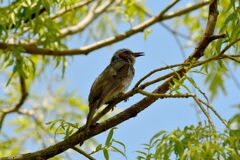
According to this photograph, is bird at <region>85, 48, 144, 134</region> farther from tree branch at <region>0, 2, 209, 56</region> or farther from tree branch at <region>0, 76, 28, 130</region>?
tree branch at <region>0, 76, 28, 130</region>

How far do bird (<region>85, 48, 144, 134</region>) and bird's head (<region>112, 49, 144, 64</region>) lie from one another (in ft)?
0.42

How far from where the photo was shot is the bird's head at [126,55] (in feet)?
20.7

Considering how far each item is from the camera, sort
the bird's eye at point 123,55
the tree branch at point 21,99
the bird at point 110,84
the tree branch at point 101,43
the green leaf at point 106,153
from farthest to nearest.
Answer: the tree branch at point 21,99
the tree branch at point 101,43
the bird's eye at point 123,55
the bird at point 110,84
the green leaf at point 106,153

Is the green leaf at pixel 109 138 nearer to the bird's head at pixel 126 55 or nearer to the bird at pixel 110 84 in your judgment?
the bird at pixel 110 84

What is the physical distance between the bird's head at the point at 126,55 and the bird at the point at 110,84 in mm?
129

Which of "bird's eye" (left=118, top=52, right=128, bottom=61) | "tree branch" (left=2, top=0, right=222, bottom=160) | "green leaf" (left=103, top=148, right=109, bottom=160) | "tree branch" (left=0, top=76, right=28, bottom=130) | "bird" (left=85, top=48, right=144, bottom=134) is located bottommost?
"green leaf" (left=103, top=148, right=109, bottom=160)

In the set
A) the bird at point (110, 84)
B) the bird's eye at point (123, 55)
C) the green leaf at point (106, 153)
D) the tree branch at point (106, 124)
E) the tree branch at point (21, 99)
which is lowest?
the green leaf at point (106, 153)

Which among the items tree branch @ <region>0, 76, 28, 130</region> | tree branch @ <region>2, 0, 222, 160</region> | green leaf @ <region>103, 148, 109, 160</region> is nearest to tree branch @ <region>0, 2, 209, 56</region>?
tree branch @ <region>0, 76, 28, 130</region>

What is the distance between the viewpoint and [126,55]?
21.0 feet

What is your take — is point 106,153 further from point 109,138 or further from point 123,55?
point 123,55

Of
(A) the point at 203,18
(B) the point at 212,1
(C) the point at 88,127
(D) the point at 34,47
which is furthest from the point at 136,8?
(C) the point at 88,127

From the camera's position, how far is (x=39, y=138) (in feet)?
28.3

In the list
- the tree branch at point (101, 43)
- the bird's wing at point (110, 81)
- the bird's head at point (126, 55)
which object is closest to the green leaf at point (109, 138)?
the bird's wing at point (110, 81)

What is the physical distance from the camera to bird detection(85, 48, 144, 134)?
4906 millimetres
